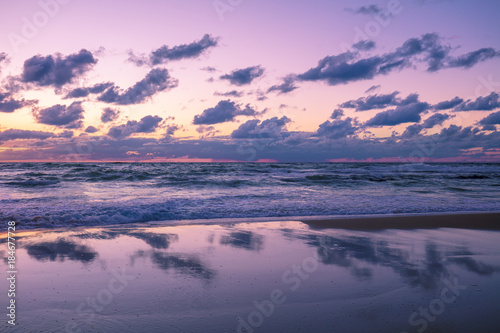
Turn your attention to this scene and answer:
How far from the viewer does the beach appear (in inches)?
162

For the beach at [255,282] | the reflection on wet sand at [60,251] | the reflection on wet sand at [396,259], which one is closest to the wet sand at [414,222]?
the beach at [255,282]

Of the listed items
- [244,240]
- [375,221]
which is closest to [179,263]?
[244,240]

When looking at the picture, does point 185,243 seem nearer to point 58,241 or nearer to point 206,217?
point 58,241

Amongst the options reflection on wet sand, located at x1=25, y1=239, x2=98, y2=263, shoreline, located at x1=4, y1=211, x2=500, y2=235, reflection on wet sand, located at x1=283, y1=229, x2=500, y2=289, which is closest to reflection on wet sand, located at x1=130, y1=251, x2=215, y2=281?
reflection on wet sand, located at x1=25, y1=239, x2=98, y2=263

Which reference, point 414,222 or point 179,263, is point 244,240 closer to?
point 179,263

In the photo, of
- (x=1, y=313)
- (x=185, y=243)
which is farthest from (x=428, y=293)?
(x=1, y=313)

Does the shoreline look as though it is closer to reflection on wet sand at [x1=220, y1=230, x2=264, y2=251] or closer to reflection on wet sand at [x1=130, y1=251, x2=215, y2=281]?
reflection on wet sand at [x1=220, y1=230, x2=264, y2=251]

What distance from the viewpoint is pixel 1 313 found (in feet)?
14.3

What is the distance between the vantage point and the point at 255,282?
18.2ft

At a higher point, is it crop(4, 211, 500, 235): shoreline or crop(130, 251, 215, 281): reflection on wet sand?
crop(130, 251, 215, 281): reflection on wet sand

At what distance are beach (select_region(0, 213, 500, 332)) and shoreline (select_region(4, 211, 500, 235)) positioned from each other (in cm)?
138

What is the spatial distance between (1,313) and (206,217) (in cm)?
900

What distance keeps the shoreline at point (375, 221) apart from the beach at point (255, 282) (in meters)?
1.38

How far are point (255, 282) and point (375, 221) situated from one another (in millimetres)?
8202
